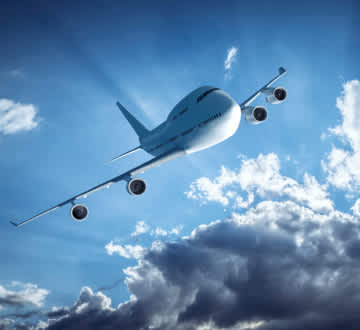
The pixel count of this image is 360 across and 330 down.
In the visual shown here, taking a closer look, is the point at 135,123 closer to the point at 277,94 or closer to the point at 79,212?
the point at 79,212

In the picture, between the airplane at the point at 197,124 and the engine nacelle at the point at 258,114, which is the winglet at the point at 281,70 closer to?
the airplane at the point at 197,124

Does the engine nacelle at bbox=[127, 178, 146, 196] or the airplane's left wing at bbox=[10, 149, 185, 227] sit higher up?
the airplane's left wing at bbox=[10, 149, 185, 227]

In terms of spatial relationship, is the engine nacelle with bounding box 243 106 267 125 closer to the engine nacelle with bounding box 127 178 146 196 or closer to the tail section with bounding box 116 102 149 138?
the engine nacelle with bounding box 127 178 146 196

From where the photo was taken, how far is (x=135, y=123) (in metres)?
58.4

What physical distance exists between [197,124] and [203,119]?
108 cm

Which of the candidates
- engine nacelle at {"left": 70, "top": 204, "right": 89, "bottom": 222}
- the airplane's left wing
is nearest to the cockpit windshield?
the airplane's left wing

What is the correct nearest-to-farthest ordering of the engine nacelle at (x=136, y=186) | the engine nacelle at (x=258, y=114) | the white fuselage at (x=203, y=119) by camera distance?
1. the white fuselage at (x=203, y=119)
2. the engine nacelle at (x=136, y=186)
3. the engine nacelle at (x=258, y=114)

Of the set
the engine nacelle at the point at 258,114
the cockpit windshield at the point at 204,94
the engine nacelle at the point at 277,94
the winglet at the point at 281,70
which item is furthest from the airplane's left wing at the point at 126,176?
the winglet at the point at 281,70

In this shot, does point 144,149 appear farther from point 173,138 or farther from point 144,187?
point 144,187

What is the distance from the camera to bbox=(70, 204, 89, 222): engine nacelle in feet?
96.5

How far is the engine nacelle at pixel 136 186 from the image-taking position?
94.5ft

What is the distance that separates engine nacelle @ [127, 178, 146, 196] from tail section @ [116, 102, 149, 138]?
27581 mm

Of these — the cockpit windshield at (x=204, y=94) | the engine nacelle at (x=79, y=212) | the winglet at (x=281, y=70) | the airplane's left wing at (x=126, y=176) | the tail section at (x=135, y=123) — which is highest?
the tail section at (x=135, y=123)

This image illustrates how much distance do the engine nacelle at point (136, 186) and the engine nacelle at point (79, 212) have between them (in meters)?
6.30
